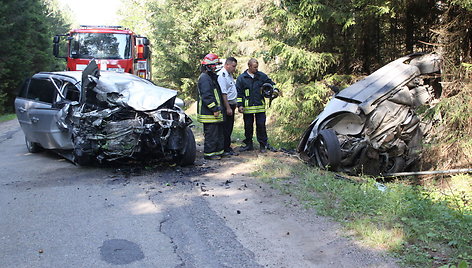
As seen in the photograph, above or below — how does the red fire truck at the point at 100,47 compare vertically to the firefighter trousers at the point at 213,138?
above

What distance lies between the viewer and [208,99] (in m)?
7.59

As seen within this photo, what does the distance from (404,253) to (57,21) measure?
169 feet

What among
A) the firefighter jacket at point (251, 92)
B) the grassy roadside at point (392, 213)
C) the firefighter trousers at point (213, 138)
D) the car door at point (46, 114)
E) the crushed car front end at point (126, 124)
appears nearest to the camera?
the grassy roadside at point (392, 213)

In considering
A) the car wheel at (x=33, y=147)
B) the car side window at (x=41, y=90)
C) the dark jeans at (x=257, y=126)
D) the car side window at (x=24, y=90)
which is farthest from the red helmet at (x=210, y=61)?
the car wheel at (x=33, y=147)

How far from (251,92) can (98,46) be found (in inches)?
285

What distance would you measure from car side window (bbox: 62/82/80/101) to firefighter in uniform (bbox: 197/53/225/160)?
2305 millimetres

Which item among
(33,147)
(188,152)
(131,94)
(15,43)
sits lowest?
(33,147)

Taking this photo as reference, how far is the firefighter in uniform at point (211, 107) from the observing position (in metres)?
7.61

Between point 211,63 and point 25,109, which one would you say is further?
point 25,109

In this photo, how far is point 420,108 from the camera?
7570 millimetres

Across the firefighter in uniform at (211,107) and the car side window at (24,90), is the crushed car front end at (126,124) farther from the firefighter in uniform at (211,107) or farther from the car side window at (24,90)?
the car side window at (24,90)

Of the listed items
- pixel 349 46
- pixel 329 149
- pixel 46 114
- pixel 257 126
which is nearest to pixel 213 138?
pixel 257 126

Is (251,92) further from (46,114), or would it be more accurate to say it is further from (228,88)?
(46,114)

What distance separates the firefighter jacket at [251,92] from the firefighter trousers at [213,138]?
785 millimetres
